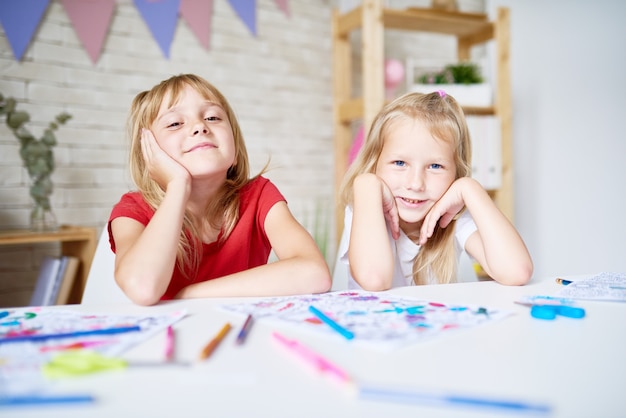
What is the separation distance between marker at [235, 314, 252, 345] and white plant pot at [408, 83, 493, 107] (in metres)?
2.17

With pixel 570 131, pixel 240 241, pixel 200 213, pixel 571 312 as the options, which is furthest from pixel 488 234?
pixel 570 131

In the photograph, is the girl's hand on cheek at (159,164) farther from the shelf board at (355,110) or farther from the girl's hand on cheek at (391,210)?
the shelf board at (355,110)

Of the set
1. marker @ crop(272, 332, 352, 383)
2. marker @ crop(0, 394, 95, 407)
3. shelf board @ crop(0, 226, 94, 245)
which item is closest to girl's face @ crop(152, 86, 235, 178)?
marker @ crop(272, 332, 352, 383)

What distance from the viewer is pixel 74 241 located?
2.04 metres

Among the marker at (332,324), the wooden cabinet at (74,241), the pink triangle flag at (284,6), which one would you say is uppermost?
the pink triangle flag at (284,6)

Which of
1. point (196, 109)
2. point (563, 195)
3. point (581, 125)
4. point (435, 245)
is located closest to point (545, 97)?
point (581, 125)

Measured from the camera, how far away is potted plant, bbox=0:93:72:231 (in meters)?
1.92

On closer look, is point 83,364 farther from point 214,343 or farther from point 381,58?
point 381,58

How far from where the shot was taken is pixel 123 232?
1.04 m

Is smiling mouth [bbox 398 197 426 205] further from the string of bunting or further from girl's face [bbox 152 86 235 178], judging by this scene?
the string of bunting

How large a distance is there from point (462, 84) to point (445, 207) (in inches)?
65.7

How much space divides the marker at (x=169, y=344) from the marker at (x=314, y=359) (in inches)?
4.2

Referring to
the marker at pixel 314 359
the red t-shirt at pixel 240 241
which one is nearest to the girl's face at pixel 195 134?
the red t-shirt at pixel 240 241

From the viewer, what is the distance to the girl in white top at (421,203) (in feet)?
3.48
